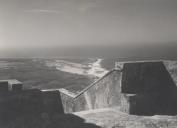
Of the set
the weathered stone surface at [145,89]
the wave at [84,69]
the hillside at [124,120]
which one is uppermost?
the weathered stone surface at [145,89]

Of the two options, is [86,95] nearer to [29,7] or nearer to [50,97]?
[50,97]

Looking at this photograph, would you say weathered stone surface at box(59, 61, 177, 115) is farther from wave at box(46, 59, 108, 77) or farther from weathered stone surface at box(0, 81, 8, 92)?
wave at box(46, 59, 108, 77)

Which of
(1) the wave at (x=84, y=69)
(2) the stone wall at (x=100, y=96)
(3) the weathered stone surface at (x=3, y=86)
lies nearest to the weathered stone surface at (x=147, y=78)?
(2) the stone wall at (x=100, y=96)

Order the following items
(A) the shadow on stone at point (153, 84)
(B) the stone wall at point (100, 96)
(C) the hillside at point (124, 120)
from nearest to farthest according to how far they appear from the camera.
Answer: (C) the hillside at point (124, 120)
(A) the shadow on stone at point (153, 84)
(B) the stone wall at point (100, 96)

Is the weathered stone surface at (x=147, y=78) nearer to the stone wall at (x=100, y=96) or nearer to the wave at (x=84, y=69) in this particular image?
the stone wall at (x=100, y=96)

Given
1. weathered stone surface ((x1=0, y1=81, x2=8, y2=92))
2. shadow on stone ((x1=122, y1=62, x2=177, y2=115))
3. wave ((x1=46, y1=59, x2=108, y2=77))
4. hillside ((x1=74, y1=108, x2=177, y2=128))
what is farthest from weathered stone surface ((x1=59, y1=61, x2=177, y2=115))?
wave ((x1=46, y1=59, x2=108, y2=77))

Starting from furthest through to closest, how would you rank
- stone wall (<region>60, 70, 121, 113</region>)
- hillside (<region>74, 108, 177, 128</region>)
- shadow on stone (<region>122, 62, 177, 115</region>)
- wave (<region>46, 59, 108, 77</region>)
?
wave (<region>46, 59, 108, 77</region>), stone wall (<region>60, 70, 121, 113</region>), shadow on stone (<region>122, 62, 177, 115</region>), hillside (<region>74, 108, 177, 128</region>)

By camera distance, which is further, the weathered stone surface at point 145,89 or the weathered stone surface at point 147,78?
the weathered stone surface at point 147,78

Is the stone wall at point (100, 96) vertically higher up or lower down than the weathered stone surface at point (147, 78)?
lower down

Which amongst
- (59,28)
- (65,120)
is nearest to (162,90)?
(65,120)

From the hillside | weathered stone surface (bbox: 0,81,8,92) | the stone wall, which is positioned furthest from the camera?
the stone wall

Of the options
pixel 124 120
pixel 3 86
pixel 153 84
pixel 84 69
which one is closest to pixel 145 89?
pixel 153 84
